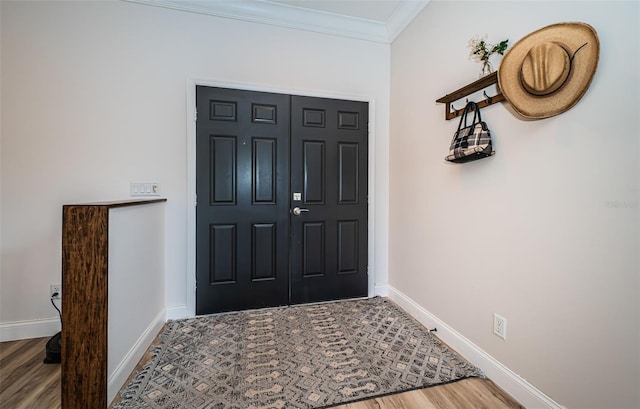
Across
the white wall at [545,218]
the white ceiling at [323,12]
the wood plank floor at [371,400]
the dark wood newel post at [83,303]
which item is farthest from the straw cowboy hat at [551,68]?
→ the dark wood newel post at [83,303]

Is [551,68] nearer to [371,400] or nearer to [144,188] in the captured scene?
[371,400]

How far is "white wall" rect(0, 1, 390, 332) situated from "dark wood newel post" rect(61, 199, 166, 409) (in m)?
1.03

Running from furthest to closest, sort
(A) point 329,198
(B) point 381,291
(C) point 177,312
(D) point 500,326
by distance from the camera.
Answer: (B) point 381,291
(A) point 329,198
(C) point 177,312
(D) point 500,326

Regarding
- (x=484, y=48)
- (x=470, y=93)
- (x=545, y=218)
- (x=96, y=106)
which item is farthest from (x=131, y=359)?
(x=484, y=48)

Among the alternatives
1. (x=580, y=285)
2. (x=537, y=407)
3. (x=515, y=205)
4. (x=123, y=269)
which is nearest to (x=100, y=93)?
(x=123, y=269)

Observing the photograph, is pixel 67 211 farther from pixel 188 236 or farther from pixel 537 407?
pixel 537 407

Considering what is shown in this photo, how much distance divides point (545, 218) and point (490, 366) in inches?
36.8

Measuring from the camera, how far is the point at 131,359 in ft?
5.24

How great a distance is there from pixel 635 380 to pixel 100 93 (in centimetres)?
347

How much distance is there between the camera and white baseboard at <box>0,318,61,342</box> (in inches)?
77.1

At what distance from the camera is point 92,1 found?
2.08 metres

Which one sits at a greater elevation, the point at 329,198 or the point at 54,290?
the point at 329,198

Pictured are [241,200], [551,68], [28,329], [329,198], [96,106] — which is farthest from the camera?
[329,198]

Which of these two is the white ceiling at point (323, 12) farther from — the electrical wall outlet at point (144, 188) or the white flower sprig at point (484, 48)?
the electrical wall outlet at point (144, 188)
